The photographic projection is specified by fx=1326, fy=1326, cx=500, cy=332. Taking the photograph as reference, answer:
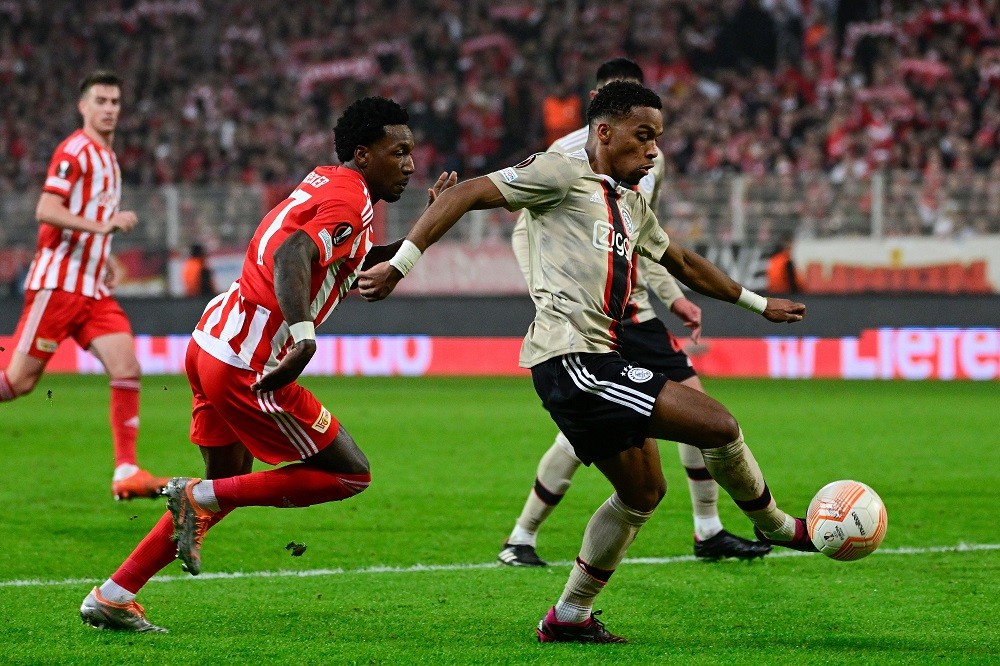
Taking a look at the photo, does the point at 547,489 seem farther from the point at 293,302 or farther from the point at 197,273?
the point at 197,273

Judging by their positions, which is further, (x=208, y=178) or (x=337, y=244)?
(x=208, y=178)

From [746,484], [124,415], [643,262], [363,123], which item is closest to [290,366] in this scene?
[363,123]

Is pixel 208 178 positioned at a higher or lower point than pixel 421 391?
higher

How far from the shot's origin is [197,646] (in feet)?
15.7

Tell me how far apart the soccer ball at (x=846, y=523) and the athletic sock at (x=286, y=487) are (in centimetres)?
174

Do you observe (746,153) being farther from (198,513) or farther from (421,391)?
(198,513)

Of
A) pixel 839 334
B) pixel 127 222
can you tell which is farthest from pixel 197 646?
pixel 839 334

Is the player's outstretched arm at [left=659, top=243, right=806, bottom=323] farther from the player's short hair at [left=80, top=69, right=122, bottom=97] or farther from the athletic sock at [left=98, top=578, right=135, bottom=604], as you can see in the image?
the player's short hair at [left=80, top=69, right=122, bottom=97]

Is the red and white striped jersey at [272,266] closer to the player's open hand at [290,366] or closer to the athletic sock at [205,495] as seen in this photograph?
the player's open hand at [290,366]

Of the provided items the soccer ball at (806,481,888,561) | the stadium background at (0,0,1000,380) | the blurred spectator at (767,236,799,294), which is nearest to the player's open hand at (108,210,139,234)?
the soccer ball at (806,481,888,561)

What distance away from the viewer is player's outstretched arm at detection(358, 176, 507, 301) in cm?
436

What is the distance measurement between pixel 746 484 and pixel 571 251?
1094mm

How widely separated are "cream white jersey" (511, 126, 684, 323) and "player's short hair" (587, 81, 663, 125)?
132 centimetres

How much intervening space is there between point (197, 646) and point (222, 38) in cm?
2300
